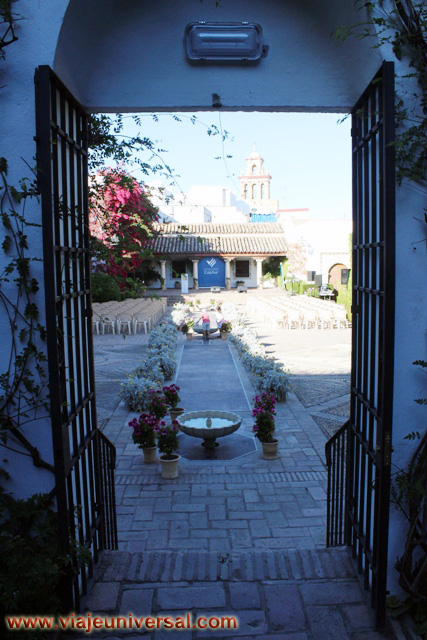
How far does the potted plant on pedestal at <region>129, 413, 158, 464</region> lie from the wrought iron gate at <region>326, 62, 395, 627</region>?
2.90 m

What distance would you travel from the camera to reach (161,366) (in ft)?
36.8

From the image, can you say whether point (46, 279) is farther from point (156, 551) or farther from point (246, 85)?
point (156, 551)

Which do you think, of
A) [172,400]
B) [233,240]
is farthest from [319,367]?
[233,240]

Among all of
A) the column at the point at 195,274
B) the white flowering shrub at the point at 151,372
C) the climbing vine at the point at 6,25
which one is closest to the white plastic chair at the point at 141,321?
the white flowering shrub at the point at 151,372

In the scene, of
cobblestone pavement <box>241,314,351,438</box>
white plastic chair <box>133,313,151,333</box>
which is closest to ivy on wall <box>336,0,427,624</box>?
cobblestone pavement <box>241,314,351,438</box>

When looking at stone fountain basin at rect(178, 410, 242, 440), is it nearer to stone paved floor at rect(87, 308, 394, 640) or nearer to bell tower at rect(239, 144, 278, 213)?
stone paved floor at rect(87, 308, 394, 640)

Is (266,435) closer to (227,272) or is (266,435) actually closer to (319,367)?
(319,367)

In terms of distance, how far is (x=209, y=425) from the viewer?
6.90 metres

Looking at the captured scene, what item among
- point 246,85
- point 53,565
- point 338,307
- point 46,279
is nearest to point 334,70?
point 246,85

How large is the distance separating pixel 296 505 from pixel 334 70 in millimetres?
3955

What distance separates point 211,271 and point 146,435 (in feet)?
105

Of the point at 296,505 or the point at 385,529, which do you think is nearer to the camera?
the point at 385,529

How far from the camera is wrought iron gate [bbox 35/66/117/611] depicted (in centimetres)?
267

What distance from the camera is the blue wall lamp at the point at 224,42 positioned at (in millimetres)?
3453
